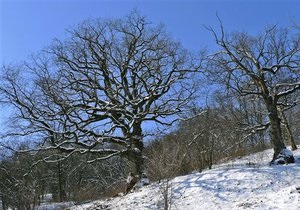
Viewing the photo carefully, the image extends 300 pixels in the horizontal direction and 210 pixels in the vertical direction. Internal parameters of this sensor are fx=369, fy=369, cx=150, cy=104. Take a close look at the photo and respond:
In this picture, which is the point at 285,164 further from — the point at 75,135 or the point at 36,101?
the point at 36,101

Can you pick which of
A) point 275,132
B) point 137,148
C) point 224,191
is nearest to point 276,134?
point 275,132

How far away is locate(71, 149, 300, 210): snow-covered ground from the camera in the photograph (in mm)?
11784

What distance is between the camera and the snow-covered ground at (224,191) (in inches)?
464

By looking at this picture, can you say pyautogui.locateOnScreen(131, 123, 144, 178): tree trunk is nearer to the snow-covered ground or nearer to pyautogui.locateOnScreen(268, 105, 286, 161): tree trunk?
the snow-covered ground

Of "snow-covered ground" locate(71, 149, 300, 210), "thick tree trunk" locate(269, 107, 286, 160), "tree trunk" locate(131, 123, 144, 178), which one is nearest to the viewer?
"snow-covered ground" locate(71, 149, 300, 210)

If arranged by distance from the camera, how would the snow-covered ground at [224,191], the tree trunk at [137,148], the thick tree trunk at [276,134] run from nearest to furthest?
the snow-covered ground at [224,191] → the thick tree trunk at [276,134] → the tree trunk at [137,148]

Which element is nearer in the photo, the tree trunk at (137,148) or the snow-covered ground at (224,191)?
the snow-covered ground at (224,191)

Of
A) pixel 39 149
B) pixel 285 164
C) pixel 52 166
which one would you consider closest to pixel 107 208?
pixel 39 149

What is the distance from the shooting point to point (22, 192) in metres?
20.3

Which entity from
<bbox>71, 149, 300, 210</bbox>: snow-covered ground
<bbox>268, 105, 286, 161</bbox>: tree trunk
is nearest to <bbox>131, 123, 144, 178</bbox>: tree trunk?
<bbox>71, 149, 300, 210</bbox>: snow-covered ground

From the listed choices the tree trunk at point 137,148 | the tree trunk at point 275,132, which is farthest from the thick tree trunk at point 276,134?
the tree trunk at point 137,148

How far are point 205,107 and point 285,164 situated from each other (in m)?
7.39

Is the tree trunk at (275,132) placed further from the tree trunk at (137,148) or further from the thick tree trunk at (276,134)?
the tree trunk at (137,148)

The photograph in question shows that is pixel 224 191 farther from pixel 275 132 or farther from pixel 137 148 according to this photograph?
pixel 137 148
